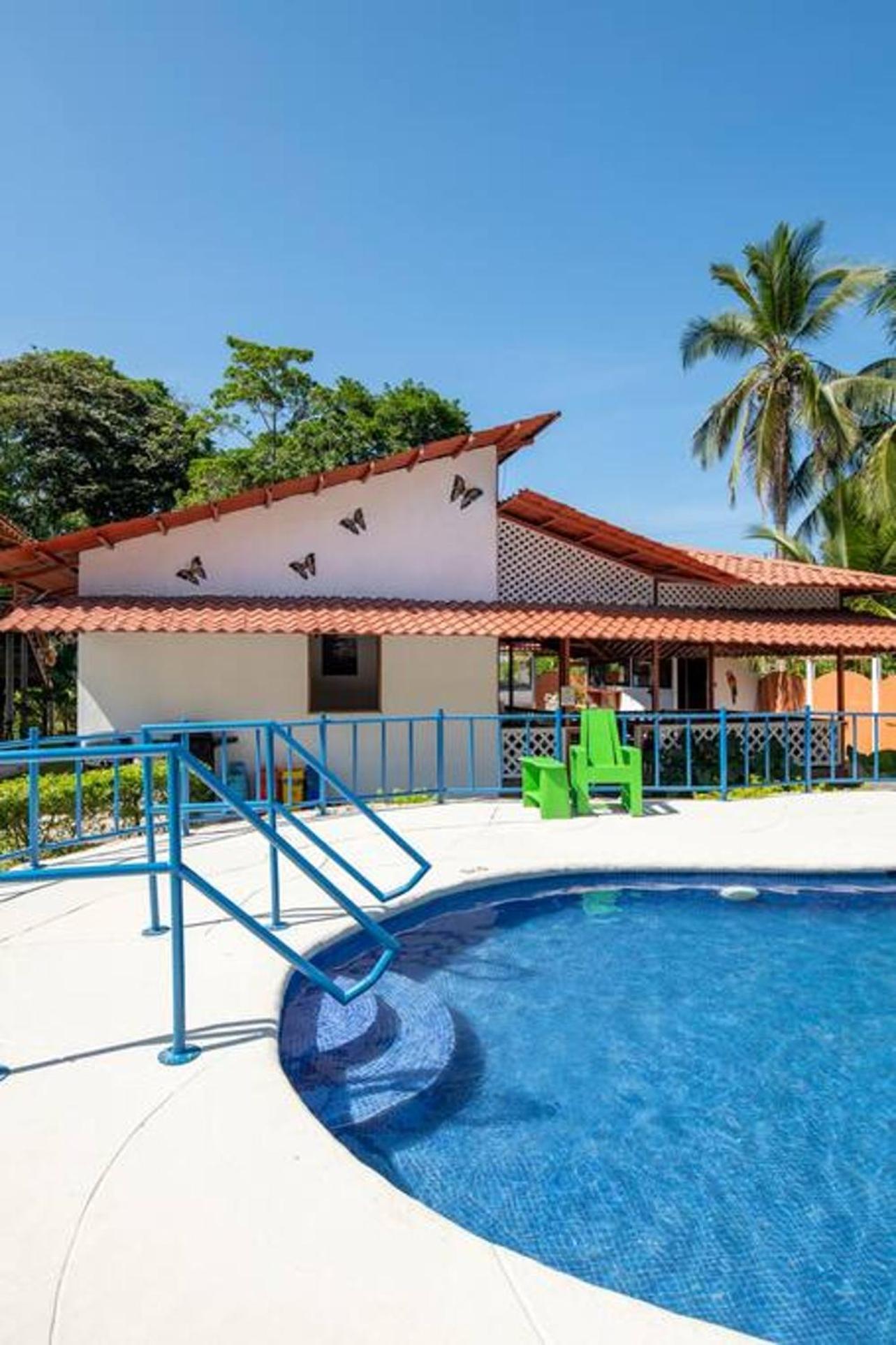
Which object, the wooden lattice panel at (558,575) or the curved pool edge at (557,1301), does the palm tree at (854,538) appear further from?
the curved pool edge at (557,1301)

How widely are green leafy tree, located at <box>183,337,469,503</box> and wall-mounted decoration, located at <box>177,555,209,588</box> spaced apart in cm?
1258

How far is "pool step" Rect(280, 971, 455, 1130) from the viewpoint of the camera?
11.8 ft

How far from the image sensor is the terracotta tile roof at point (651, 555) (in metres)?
13.0

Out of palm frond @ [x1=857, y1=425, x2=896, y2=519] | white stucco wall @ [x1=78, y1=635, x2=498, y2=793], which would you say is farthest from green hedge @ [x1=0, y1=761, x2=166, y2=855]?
palm frond @ [x1=857, y1=425, x2=896, y2=519]

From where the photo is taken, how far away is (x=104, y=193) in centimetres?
1211

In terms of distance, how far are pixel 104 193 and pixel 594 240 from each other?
838 cm

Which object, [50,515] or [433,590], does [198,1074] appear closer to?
[433,590]

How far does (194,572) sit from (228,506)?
1241 mm

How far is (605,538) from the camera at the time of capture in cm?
1346

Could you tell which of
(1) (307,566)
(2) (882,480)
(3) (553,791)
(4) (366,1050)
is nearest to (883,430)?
(2) (882,480)

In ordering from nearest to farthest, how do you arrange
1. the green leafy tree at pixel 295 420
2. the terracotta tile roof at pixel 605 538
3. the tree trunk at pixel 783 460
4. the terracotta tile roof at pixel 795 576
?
the terracotta tile roof at pixel 605 538, the terracotta tile roof at pixel 795 576, the tree trunk at pixel 783 460, the green leafy tree at pixel 295 420

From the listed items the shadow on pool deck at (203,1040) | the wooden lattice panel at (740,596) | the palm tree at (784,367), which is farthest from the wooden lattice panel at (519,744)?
the palm tree at (784,367)

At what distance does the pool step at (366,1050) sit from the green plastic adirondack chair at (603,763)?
4.83 metres

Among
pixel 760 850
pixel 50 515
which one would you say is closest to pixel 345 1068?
pixel 760 850
